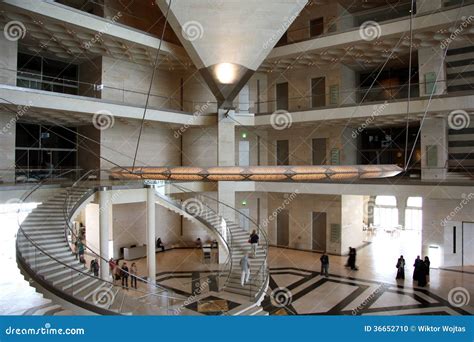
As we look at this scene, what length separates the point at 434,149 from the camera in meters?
10.8

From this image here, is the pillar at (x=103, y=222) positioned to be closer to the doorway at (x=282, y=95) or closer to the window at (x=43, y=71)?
the window at (x=43, y=71)

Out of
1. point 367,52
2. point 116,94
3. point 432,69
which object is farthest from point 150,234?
point 432,69

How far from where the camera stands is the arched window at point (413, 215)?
17.2 m

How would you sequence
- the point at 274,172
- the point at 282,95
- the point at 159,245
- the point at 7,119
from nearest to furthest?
the point at 274,172 → the point at 7,119 → the point at 159,245 → the point at 282,95

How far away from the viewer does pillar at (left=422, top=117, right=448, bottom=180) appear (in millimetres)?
10648

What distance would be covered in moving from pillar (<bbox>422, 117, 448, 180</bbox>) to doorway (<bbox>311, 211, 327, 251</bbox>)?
4.23 metres

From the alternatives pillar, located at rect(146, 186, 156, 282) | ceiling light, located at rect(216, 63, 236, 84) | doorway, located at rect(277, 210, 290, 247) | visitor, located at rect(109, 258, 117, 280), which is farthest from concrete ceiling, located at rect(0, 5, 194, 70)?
doorway, located at rect(277, 210, 290, 247)

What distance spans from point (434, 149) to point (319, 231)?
5163mm

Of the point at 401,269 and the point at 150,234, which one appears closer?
the point at 401,269

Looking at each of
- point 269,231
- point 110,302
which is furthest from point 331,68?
point 110,302

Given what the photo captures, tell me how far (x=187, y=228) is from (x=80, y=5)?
914 centimetres

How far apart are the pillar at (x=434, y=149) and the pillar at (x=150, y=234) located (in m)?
8.11

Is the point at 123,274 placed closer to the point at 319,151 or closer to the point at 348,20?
the point at 319,151

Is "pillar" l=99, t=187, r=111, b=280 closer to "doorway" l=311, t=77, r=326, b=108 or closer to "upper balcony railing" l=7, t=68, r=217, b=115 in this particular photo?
"upper balcony railing" l=7, t=68, r=217, b=115
